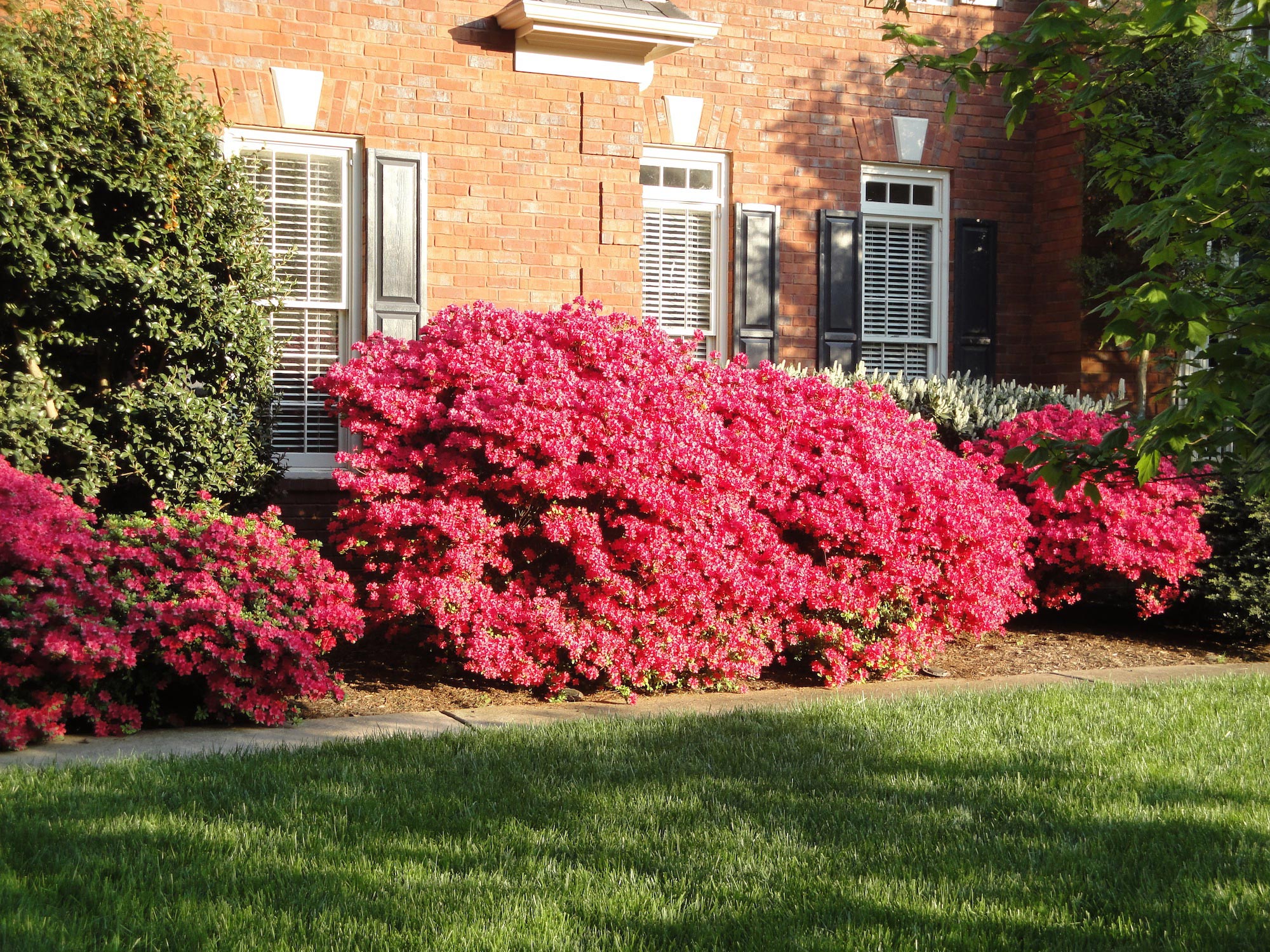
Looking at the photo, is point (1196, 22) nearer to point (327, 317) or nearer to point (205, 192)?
point (205, 192)

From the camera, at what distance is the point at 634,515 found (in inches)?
248

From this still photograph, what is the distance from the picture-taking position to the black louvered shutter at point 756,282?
10203mm

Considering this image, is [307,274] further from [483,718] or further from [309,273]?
[483,718]

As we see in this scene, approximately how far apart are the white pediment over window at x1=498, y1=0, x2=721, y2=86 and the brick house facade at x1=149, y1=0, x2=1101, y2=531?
0.02 meters

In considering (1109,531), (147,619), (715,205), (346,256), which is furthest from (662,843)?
(715,205)

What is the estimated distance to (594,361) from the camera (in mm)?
6617

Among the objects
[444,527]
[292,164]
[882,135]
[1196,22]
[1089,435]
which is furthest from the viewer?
[882,135]

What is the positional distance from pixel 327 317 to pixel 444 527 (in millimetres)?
3345

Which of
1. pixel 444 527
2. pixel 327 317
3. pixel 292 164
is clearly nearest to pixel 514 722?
pixel 444 527

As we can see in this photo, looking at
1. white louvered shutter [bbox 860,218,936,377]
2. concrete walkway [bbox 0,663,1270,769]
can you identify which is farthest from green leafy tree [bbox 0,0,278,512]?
white louvered shutter [bbox 860,218,936,377]

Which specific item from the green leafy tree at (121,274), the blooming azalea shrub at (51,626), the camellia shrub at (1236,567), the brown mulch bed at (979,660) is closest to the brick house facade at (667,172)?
the green leafy tree at (121,274)

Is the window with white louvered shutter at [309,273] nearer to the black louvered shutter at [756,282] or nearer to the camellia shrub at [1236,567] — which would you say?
the black louvered shutter at [756,282]

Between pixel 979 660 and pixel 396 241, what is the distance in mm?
4815

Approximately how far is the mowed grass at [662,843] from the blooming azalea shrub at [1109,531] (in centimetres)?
253
